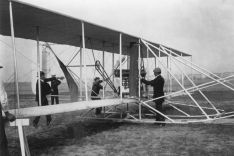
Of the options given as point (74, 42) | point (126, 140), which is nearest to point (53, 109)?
point (126, 140)

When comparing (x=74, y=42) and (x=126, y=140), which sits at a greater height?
(x=74, y=42)

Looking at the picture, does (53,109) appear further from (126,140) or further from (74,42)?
(74,42)

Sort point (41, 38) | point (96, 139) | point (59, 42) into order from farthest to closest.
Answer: point (59, 42) < point (41, 38) < point (96, 139)

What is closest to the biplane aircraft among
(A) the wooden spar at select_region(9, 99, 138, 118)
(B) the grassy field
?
(A) the wooden spar at select_region(9, 99, 138, 118)

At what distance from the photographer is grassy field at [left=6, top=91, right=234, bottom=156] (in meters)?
6.71

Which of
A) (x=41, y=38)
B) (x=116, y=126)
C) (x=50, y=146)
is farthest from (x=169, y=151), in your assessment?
(x=41, y=38)

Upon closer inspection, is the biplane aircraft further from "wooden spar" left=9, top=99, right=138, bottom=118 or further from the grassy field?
the grassy field

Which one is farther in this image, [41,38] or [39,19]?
[41,38]

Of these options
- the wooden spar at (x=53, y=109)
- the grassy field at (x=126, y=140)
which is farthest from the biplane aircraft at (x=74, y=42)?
the grassy field at (x=126, y=140)

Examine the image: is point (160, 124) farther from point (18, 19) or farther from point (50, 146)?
point (18, 19)

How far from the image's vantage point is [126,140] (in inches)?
315

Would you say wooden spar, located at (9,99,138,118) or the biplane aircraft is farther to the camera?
the biplane aircraft

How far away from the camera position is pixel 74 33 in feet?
32.3

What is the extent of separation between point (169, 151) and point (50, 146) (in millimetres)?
2772
